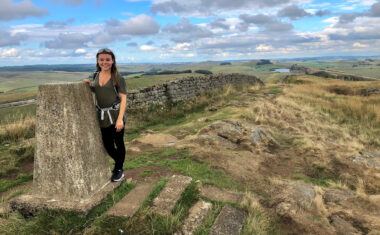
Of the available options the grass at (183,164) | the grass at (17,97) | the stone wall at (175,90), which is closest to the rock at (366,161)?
the grass at (183,164)

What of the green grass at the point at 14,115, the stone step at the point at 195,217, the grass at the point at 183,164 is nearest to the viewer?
the stone step at the point at 195,217

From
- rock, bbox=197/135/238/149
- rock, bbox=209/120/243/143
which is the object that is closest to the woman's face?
rock, bbox=197/135/238/149

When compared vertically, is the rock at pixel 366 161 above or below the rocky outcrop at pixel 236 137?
below

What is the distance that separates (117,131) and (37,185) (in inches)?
48.5

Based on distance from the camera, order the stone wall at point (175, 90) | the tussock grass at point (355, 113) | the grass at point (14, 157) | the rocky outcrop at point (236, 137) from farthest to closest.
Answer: the stone wall at point (175, 90)
the tussock grass at point (355, 113)
the rocky outcrop at point (236, 137)
the grass at point (14, 157)

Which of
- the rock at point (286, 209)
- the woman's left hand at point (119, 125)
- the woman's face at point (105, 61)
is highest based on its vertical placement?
the woman's face at point (105, 61)

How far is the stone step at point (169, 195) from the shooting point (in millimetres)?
2925

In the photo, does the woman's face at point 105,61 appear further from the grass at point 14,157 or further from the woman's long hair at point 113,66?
the grass at point 14,157

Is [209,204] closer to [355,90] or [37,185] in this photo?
[37,185]

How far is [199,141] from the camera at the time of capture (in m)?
6.46

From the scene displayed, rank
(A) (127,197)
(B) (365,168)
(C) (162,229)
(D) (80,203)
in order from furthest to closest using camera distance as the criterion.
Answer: (B) (365,168)
(A) (127,197)
(D) (80,203)
(C) (162,229)

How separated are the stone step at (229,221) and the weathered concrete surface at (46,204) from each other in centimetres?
153

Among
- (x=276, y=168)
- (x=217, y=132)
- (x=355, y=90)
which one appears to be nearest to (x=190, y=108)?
(x=217, y=132)

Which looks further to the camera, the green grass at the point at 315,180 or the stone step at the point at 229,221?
the green grass at the point at 315,180
